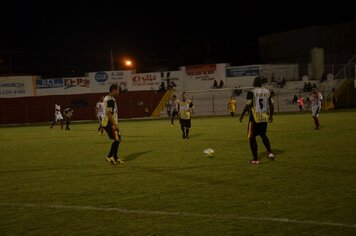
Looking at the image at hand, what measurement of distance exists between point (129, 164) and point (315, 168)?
4764mm

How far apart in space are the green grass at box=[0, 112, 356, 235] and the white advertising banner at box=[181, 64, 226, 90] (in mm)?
33462

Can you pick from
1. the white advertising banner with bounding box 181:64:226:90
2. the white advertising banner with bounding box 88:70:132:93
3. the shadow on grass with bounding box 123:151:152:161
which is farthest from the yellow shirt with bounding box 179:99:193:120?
the white advertising banner with bounding box 88:70:132:93

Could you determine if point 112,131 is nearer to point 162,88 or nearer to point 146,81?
point 162,88

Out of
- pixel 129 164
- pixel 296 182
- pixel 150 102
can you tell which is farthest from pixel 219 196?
pixel 150 102

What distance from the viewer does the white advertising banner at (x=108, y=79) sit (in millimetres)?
48906

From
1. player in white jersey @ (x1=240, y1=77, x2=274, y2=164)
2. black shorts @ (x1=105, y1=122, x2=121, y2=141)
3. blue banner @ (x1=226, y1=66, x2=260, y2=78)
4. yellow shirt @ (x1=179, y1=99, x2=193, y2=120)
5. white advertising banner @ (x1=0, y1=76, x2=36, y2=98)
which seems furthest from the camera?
white advertising banner @ (x1=0, y1=76, x2=36, y2=98)

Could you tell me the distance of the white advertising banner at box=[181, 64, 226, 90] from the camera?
47.6 metres

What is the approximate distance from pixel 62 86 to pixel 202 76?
49.0 feet

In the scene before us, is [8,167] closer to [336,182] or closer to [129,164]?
[129,164]

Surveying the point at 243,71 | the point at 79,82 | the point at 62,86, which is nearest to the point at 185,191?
the point at 243,71

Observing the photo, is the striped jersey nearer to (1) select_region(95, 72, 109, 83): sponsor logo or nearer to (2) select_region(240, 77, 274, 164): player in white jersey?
(2) select_region(240, 77, 274, 164): player in white jersey

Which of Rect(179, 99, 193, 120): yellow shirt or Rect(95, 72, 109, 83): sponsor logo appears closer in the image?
Rect(179, 99, 193, 120): yellow shirt

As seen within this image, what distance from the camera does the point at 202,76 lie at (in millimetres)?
48312

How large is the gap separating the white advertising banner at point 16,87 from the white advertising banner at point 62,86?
2.64 ft
